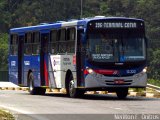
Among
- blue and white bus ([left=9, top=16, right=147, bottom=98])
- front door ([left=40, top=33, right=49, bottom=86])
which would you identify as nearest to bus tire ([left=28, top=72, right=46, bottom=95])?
front door ([left=40, top=33, right=49, bottom=86])

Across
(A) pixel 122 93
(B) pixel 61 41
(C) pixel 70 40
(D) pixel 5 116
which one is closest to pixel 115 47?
(C) pixel 70 40

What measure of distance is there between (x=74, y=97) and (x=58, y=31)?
3.22 metres

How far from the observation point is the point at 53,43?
30.3 m

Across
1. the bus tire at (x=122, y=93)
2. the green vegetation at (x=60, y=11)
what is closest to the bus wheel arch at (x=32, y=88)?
the bus tire at (x=122, y=93)

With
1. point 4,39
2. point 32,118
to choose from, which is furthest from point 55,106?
point 4,39

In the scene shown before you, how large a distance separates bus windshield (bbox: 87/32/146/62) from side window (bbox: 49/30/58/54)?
3623 mm

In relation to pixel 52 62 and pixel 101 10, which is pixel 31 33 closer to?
pixel 52 62

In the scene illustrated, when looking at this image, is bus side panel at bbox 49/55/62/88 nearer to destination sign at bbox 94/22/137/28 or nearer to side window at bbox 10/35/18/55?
destination sign at bbox 94/22/137/28

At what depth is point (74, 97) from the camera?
2814 cm

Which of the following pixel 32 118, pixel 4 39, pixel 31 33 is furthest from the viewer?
pixel 4 39

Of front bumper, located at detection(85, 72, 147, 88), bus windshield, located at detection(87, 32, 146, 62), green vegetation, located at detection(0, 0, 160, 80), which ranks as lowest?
front bumper, located at detection(85, 72, 147, 88)

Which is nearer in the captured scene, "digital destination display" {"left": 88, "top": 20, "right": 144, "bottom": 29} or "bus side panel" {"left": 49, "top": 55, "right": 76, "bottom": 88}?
"digital destination display" {"left": 88, "top": 20, "right": 144, "bottom": 29}

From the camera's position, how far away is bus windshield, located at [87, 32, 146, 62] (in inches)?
1043

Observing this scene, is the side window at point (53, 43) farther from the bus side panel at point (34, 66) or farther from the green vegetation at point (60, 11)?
the green vegetation at point (60, 11)
